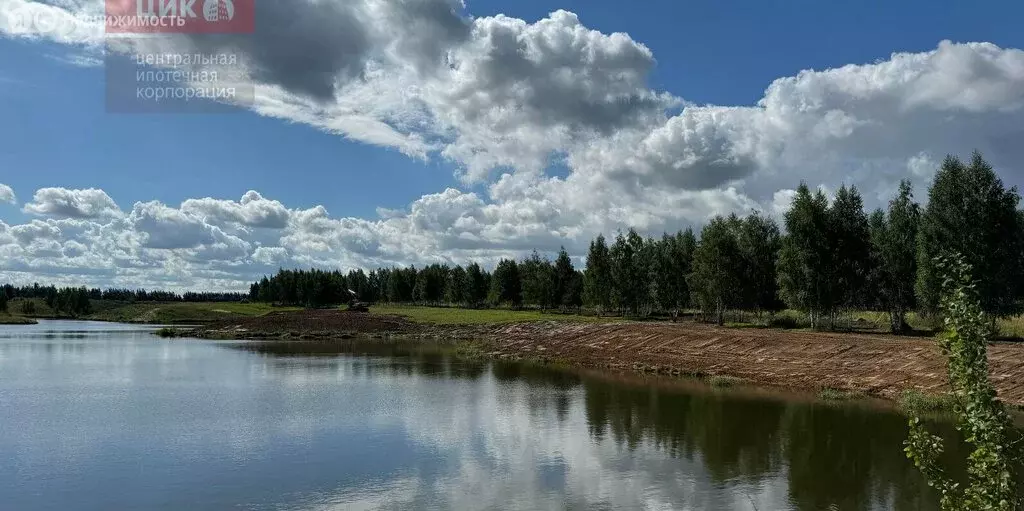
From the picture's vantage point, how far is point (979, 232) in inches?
2197

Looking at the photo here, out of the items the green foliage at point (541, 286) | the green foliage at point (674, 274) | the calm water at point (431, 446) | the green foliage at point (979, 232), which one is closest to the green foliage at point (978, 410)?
the calm water at point (431, 446)

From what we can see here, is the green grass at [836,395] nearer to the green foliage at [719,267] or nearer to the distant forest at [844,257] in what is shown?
the distant forest at [844,257]

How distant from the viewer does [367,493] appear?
20.4m

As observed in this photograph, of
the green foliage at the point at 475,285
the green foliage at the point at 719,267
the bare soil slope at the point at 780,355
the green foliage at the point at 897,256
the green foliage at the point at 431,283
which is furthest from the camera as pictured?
the green foliage at the point at 431,283

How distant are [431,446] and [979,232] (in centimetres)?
5212

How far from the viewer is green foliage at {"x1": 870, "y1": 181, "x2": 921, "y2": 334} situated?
6781 cm

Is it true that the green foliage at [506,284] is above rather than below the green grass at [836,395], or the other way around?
above

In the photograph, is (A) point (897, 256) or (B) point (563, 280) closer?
(A) point (897, 256)

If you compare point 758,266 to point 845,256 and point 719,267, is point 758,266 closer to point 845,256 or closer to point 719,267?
point 719,267

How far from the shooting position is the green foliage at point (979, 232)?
55.5 m

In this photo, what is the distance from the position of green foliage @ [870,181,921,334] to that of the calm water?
36.7 meters

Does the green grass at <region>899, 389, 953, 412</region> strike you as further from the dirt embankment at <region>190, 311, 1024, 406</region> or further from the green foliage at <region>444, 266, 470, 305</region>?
the green foliage at <region>444, 266, 470, 305</region>

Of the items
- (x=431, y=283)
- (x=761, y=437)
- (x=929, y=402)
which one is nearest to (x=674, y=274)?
(x=929, y=402)

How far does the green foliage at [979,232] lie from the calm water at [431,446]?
2711 cm
